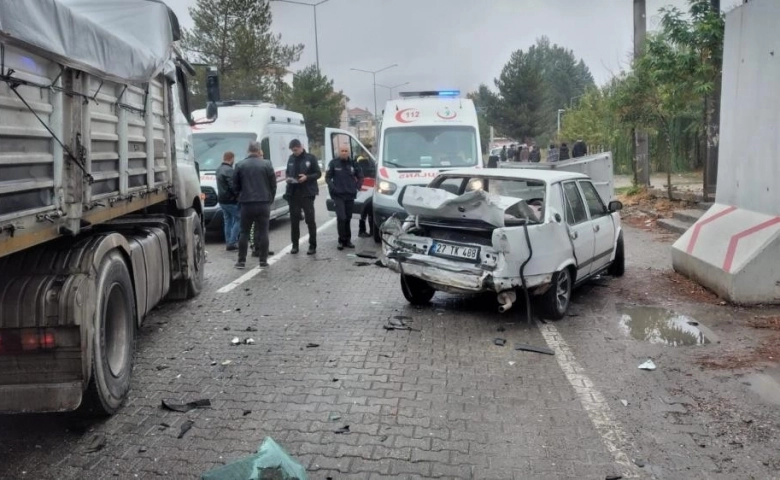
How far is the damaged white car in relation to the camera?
670cm

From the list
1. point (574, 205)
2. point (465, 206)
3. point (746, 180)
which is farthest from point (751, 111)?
point (465, 206)

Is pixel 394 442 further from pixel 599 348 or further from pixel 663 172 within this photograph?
pixel 663 172

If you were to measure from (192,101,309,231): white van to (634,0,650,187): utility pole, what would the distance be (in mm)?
10185

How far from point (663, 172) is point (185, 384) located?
26.2 metres

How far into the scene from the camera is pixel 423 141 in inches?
508

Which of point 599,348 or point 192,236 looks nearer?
point 599,348

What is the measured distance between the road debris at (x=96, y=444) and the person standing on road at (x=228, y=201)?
7091 millimetres

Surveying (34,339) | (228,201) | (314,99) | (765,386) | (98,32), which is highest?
(314,99)

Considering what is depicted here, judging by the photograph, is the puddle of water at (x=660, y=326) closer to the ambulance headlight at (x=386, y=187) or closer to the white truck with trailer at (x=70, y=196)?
the white truck with trailer at (x=70, y=196)

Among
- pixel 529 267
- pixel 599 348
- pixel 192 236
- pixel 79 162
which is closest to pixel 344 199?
pixel 192 236

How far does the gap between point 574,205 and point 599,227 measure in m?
0.58

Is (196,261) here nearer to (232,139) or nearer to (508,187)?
(508,187)

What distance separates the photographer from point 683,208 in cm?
1545

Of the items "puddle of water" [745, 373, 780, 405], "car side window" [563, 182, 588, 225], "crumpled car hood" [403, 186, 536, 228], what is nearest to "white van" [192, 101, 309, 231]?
"crumpled car hood" [403, 186, 536, 228]
